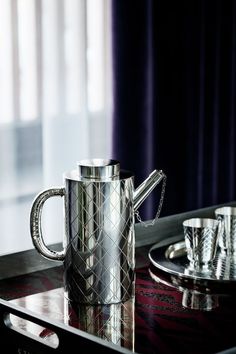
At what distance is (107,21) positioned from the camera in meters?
2.40

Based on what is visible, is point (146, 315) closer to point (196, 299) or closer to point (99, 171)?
point (196, 299)

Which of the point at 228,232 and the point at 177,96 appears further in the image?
the point at 177,96

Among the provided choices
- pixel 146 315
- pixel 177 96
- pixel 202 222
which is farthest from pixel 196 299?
pixel 177 96

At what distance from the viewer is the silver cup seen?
131 cm

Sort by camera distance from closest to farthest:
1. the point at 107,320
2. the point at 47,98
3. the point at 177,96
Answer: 1. the point at 107,320
2. the point at 47,98
3. the point at 177,96

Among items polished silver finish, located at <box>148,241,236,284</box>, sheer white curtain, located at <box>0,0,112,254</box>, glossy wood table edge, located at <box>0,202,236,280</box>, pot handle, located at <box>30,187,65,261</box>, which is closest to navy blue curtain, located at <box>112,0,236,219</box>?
sheer white curtain, located at <box>0,0,112,254</box>

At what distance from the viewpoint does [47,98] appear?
2295 millimetres

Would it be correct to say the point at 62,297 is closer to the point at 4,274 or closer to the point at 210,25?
the point at 4,274

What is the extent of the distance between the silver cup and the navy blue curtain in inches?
44.5

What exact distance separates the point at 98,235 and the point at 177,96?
1.44m

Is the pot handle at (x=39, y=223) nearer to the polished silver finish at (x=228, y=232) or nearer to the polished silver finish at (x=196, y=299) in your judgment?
the polished silver finish at (x=196, y=299)

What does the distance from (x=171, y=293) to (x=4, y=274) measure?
27 cm

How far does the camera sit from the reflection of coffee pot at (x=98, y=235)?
1201 millimetres

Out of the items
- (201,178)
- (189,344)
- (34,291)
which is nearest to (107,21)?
(201,178)
